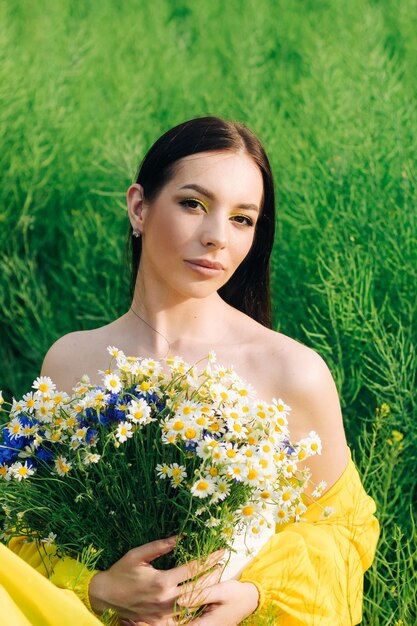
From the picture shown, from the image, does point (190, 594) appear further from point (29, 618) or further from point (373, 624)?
point (373, 624)

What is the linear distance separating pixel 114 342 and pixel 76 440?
1.54ft

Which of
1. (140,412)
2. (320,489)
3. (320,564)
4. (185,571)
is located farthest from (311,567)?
(140,412)

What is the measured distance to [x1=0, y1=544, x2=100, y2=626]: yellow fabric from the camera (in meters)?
1.63

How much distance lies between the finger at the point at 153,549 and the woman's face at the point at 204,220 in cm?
52

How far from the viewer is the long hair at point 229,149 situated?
1.96 m

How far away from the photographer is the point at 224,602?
5.76ft

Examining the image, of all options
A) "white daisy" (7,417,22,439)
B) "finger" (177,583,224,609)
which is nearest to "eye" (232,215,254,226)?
"white daisy" (7,417,22,439)

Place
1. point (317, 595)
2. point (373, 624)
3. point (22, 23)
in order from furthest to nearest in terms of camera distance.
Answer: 1. point (22, 23)
2. point (373, 624)
3. point (317, 595)

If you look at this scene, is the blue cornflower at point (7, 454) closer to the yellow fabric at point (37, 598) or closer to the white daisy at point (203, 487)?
the yellow fabric at point (37, 598)

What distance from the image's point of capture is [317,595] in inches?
72.8

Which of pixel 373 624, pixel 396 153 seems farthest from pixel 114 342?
pixel 396 153

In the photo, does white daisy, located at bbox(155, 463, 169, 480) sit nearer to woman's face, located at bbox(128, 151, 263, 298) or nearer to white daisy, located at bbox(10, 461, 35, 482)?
white daisy, located at bbox(10, 461, 35, 482)

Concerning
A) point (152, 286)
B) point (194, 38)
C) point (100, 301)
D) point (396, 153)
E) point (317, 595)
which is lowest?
point (317, 595)

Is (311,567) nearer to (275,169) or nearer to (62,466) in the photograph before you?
(62,466)
